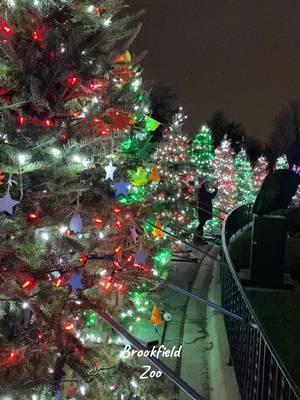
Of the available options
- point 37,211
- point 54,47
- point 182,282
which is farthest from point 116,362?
point 182,282

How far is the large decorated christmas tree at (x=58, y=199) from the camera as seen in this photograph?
→ 317 centimetres

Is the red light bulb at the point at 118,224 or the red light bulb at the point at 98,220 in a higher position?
the red light bulb at the point at 98,220

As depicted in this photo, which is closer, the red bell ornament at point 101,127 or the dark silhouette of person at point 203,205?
the red bell ornament at point 101,127

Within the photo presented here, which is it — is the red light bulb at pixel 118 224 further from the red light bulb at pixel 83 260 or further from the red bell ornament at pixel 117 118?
the red bell ornament at pixel 117 118

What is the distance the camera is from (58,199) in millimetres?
3609

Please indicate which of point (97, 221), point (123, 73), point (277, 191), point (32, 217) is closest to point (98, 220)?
point (97, 221)

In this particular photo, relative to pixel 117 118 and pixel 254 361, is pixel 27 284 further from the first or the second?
pixel 254 361

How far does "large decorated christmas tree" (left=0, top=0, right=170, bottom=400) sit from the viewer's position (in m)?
3.17

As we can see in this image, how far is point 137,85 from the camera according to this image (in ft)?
15.6

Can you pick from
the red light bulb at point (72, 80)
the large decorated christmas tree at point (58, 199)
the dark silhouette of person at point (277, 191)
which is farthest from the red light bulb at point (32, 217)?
the dark silhouette of person at point (277, 191)

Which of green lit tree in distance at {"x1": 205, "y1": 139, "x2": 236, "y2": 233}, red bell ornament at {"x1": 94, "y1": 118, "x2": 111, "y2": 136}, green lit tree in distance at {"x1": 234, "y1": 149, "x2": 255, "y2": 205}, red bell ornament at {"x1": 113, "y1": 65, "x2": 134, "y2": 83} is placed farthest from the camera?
green lit tree in distance at {"x1": 234, "y1": 149, "x2": 255, "y2": 205}

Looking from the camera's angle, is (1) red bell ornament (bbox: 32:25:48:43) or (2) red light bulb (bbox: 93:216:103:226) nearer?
(1) red bell ornament (bbox: 32:25:48:43)

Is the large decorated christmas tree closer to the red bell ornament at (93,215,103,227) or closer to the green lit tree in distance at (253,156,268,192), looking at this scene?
the red bell ornament at (93,215,103,227)

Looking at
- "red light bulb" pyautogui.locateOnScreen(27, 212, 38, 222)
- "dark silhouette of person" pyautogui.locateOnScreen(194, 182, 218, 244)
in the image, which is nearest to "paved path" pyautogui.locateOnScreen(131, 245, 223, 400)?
"red light bulb" pyautogui.locateOnScreen(27, 212, 38, 222)
